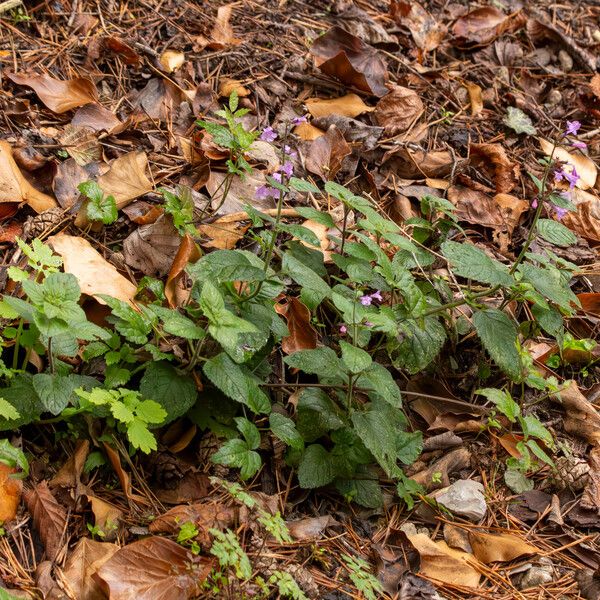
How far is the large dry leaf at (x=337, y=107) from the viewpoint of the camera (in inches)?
134

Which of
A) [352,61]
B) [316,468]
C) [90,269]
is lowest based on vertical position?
[316,468]

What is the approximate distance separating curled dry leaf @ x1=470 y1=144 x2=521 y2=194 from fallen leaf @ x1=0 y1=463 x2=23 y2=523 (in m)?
2.36

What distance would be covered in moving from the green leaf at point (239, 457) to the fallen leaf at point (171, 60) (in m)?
1.90

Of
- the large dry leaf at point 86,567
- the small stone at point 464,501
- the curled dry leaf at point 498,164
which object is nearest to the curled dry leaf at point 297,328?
the small stone at point 464,501

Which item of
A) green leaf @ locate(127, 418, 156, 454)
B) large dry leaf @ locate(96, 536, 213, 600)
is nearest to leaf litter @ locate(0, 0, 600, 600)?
large dry leaf @ locate(96, 536, 213, 600)

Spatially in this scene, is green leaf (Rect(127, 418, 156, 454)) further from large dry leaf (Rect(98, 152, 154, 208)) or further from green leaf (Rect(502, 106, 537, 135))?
green leaf (Rect(502, 106, 537, 135))

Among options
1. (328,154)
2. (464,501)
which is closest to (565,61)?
(328,154)

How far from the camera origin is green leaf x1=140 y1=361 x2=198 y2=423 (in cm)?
211

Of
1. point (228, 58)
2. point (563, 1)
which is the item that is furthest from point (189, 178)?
point (563, 1)

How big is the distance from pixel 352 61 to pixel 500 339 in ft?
5.71

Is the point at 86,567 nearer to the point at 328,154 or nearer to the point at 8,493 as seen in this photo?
the point at 8,493

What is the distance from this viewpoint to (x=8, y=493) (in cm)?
197

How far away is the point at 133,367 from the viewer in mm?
2252

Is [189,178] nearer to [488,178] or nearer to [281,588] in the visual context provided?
[488,178]
